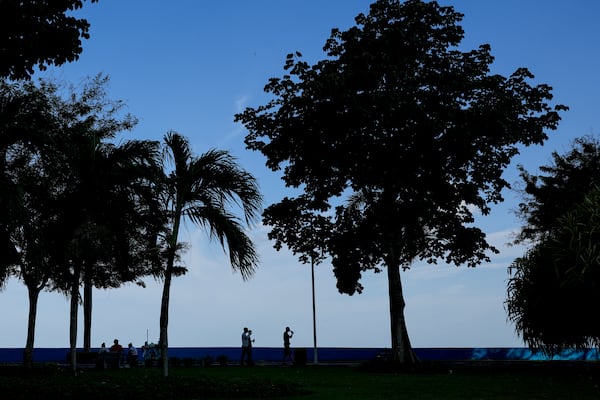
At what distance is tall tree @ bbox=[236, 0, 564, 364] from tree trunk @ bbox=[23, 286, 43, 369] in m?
11.7

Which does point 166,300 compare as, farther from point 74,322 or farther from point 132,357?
point 132,357

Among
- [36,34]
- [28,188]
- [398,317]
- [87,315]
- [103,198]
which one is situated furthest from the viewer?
[87,315]

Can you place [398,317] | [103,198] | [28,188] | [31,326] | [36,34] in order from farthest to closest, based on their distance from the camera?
[398,317]
[31,326]
[28,188]
[103,198]
[36,34]

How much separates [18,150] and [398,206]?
16363mm

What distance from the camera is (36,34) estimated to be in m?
17.3

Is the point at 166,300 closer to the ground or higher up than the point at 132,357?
higher up

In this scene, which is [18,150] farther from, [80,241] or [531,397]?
[531,397]

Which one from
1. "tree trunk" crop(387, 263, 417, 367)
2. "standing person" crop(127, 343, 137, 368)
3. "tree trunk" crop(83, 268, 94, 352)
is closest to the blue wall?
"standing person" crop(127, 343, 137, 368)

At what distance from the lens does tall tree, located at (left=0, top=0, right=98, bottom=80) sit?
56.0 feet

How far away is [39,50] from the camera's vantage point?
17406mm

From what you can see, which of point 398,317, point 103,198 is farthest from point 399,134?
point 103,198

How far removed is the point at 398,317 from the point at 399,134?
8.43 metres

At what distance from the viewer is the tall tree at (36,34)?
17.1 m

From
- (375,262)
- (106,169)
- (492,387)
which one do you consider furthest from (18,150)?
(492,387)
